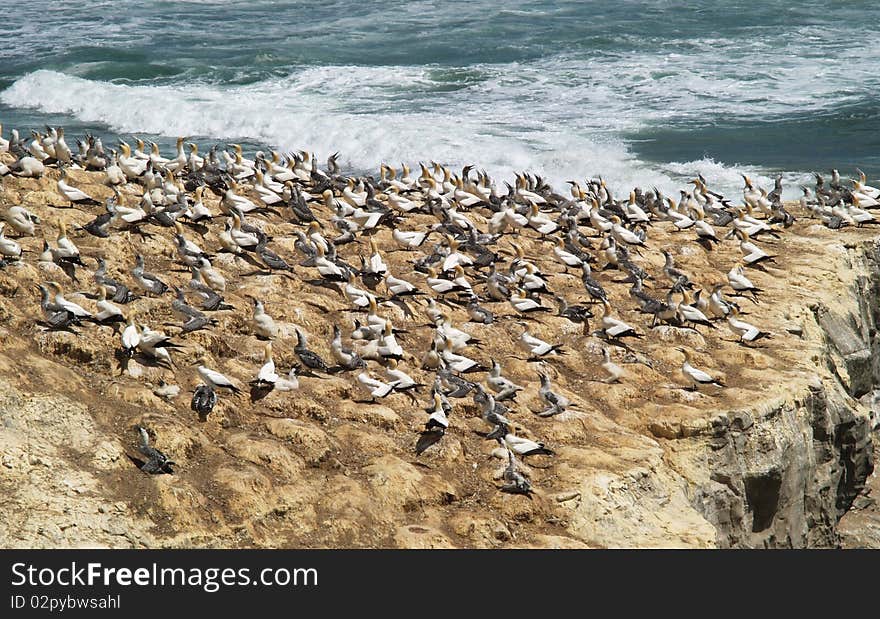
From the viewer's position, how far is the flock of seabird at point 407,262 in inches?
575

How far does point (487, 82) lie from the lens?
4859cm

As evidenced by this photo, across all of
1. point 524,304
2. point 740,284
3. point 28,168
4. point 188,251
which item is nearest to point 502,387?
point 524,304

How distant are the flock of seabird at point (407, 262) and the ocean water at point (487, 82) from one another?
38.8 feet

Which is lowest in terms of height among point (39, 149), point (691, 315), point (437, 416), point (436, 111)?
point (436, 111)

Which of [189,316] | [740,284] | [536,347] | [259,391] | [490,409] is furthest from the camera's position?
[740,284]

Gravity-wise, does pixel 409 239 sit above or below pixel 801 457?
above

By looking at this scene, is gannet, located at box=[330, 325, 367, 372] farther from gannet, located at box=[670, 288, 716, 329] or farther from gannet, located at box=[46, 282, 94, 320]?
gannet, located at box=[670, 288, 716, 329]

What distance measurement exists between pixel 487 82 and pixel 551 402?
35.8 meters

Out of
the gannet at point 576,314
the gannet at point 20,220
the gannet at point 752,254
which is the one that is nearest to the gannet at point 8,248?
the gannet at point 20,220

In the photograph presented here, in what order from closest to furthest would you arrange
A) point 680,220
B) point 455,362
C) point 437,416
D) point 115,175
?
point 437,416
point 455,362
point 115,175
point 680,220

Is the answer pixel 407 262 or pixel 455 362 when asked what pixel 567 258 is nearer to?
pixel 407 262

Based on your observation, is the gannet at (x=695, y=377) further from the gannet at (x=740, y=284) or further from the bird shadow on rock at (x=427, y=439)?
the bird shadow on rock at (x=427, y=439)

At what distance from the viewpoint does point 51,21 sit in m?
64.4

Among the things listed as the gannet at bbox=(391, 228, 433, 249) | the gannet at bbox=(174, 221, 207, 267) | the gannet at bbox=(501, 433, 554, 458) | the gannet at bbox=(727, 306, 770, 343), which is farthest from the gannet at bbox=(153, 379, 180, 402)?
the gannet at bbox=(727, 306, 770, 343)
